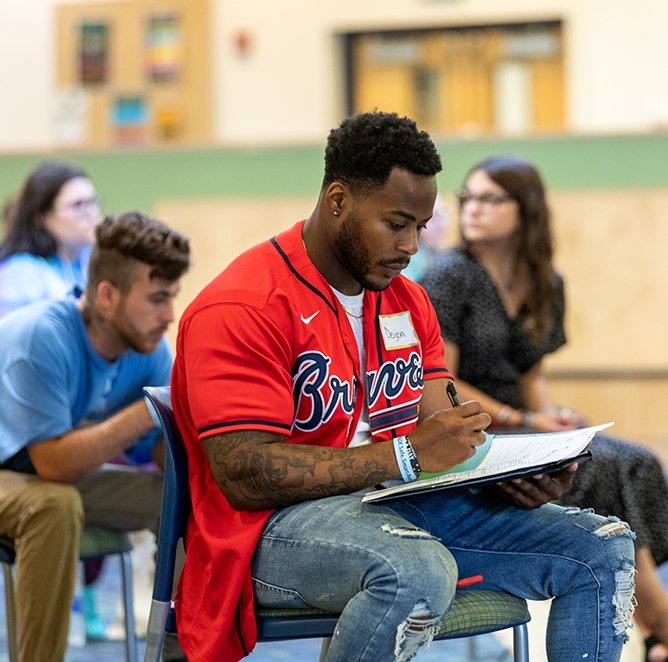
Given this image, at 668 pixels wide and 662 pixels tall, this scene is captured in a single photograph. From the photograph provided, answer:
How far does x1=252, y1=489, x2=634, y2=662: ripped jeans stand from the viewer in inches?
61.5

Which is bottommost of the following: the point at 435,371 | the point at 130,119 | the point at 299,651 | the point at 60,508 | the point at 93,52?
the point at 299,651

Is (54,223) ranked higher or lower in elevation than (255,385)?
higher

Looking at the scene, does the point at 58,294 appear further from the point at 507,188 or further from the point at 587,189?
the point at 587,189

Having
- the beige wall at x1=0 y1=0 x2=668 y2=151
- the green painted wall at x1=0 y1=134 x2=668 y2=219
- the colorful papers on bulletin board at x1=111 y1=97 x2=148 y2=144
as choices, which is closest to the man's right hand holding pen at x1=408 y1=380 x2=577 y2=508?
the green painted wall at x1=0 y1=134 x2=668 y2=219

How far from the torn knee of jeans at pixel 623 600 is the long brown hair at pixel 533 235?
118 cm

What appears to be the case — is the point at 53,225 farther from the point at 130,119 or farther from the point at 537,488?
the point at 130,119

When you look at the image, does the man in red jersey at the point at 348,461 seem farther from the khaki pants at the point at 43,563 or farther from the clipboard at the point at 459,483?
the khaki pants at the point at 43,563

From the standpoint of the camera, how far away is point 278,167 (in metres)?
5.83

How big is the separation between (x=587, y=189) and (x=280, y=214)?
1467 mm

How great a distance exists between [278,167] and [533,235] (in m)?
3.07

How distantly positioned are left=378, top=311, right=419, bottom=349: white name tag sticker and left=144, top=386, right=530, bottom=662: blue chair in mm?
348

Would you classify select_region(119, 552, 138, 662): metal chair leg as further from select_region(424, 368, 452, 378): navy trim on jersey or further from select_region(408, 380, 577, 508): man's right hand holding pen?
select_region(408, 380, 577, 508): man's right hand holding pen

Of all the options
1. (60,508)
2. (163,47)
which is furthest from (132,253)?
(163,47)

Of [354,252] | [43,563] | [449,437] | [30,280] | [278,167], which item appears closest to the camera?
[449,437]
